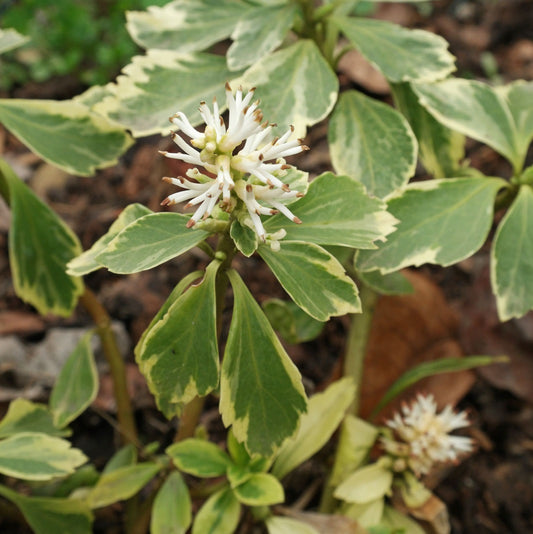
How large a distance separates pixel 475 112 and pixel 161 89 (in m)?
0.57

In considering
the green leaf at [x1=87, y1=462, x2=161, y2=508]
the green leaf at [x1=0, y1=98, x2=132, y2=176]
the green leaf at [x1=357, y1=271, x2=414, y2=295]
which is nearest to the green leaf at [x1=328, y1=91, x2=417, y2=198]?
the green leaf at [x1=357, y1=271, x2=414, y2=295]

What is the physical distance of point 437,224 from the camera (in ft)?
3.55

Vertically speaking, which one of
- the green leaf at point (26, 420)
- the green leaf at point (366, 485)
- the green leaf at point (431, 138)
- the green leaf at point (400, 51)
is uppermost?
the green leaf at point (400, 51)

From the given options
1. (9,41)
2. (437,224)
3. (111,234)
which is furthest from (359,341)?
(9,41)

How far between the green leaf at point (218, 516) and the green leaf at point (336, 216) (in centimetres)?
52

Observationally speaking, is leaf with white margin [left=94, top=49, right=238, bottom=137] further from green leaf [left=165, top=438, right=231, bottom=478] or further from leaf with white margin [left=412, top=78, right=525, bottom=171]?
green leaf [left=165, top=438, right=231, bottom=478]

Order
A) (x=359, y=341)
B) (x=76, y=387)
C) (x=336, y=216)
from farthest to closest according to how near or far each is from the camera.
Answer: (x=359, y=341) < (x=76, y=387) < (x=336, y=216)

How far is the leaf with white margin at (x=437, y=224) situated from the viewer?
105cm

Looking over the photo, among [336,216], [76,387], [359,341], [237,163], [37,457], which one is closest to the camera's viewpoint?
[237,163]

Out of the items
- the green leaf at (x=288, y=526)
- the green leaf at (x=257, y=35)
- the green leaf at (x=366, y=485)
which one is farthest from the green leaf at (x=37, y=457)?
the green leaf at (x=257, y=35)

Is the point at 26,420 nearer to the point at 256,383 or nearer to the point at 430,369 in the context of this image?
the point at 256,383

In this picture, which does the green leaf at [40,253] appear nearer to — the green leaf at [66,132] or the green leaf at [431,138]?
the green leaf at [66,132]

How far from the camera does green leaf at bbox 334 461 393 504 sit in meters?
1.18

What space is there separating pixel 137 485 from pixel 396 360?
647mm
